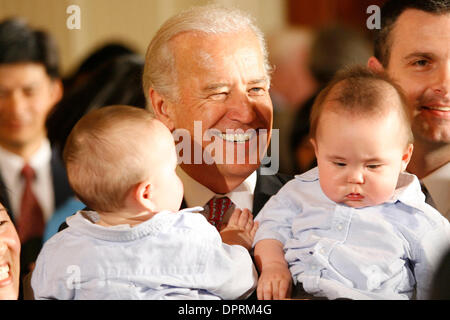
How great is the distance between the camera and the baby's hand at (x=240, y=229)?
5.74ft

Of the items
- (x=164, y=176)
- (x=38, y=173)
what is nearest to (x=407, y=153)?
(x=164, y=176)

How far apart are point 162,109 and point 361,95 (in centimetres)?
53

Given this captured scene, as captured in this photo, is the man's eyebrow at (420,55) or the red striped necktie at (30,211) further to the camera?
the red striped necktie at (30,211)

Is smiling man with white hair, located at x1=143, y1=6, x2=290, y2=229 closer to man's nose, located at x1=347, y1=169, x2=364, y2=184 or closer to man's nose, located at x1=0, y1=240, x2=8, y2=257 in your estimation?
man's nose, located at x1=347, y1=169, x2=364, y2=184

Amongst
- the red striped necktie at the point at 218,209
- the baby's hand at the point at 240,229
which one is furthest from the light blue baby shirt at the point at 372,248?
the red striped necktie at the point at 218,209

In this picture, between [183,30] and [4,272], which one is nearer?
[4,272]

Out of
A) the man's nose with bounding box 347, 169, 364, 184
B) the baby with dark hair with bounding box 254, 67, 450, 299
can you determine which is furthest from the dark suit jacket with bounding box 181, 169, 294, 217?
the man's nose with bounding box 347, 169, 364, 184

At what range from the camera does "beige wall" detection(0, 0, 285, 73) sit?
445 cm

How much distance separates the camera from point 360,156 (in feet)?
5.14

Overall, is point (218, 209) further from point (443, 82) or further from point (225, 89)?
point (443, 82)

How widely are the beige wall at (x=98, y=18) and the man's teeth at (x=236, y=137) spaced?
232 cm

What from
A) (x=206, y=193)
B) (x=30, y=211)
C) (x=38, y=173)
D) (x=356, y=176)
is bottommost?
(x=30, y=211)

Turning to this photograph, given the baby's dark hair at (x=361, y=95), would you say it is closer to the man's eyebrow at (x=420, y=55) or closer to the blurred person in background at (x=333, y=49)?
the man's eyebrow at (x=420, y=55)

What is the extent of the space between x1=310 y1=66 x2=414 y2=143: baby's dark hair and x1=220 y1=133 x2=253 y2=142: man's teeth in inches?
8.5
